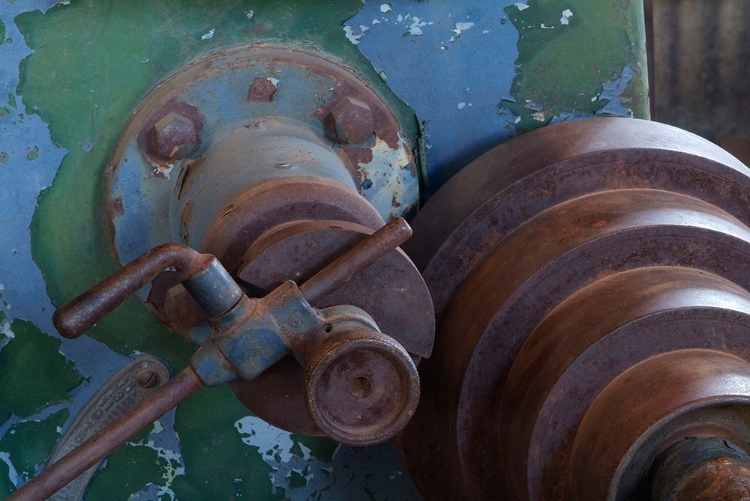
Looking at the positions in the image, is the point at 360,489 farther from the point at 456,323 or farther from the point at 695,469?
the point at 695,469

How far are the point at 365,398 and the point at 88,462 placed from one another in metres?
0.25

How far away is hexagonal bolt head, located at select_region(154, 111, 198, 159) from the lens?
43.1 inches

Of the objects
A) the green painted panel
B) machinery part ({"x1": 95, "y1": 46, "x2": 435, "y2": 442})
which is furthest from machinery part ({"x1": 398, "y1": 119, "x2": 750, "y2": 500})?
the green painted panel

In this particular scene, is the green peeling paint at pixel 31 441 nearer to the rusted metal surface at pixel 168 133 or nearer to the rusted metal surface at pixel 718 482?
the rusted metal surface at pixel 168 133

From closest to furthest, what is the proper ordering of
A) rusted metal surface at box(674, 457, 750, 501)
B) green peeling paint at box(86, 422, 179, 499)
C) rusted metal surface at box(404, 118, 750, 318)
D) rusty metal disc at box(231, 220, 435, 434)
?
rusted metal surface at box(674, 457, 750, 501)
rusty metal disc at box(231, 220, 435, 434)
rusted metal surface at box(404, 118, 750, 318)
green peeling paint at box(86, 422, 179, 499)

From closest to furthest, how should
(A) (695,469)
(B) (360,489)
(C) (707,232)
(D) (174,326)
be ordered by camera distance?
1. (A) (695,469)
2. (C) (707,232)
3. (D) (174,326)
4. (B) (360,489)

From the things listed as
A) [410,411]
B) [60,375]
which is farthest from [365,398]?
[60,375]

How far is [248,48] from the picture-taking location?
1.13m

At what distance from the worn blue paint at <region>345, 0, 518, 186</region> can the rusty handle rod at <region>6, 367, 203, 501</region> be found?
1.60 feet

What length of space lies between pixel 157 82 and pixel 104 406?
0.38 m

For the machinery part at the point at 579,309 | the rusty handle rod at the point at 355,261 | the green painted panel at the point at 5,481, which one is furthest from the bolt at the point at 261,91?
the green painted panel at the point at 5,481

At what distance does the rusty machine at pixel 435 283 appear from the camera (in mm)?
837

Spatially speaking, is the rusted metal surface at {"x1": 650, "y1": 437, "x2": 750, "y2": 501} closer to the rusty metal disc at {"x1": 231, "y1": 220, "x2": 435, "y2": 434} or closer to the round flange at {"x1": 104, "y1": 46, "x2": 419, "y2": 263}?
the rusty metal disc at {"x1": 231, "y1": 220, "x2": 435, "y2": 434}

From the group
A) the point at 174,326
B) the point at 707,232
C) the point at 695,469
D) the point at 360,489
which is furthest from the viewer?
the point at 360,489
